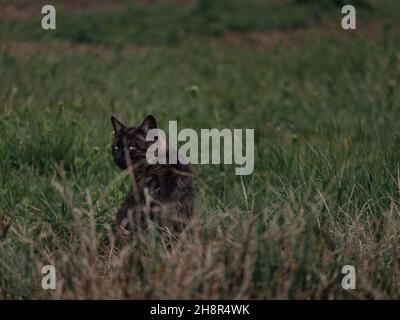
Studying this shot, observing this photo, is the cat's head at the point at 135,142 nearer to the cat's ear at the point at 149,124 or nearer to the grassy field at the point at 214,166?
the cat's ear at the point at 149,124

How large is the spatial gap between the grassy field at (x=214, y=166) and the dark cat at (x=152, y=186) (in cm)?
13

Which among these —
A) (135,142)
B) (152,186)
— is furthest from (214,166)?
(152,186)

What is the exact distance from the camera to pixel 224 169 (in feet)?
20.5

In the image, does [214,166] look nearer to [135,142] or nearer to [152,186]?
[135,142]

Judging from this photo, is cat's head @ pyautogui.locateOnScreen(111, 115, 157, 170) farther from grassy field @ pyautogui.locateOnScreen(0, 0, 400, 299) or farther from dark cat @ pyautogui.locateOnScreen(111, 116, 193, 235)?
grassy field @ pyautogui.locateOnScreen(0, 0, 400, 299)

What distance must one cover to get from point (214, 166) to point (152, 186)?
177 centimetres

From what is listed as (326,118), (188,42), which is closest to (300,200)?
(326,118)

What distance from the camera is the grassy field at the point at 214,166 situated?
3.63 metres

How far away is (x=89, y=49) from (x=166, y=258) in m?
9.26

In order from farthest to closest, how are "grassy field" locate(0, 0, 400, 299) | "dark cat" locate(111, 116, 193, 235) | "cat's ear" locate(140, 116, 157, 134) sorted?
"cat's ear" locate(140, 116, 157, 134) < "dark cat" locate(111, 116, 193, 235) < "grassy field" locate(0, 0, 400, 299)

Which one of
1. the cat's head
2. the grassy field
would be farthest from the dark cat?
the grassy field

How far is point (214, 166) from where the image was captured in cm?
636

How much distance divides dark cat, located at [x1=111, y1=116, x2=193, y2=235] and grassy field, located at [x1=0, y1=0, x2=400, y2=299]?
127 millimetres

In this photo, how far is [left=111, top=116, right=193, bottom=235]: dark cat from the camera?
4.43 m
